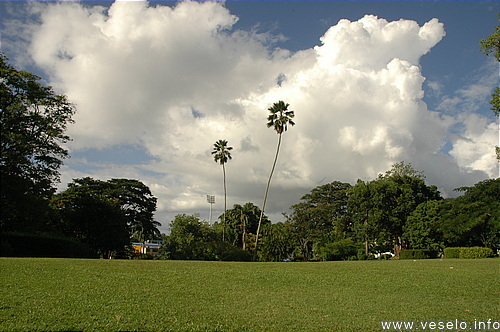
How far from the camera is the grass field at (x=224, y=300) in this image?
7.56 meters

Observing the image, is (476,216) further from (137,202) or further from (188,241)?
(137,202)

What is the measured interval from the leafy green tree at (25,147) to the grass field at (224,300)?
14282mm

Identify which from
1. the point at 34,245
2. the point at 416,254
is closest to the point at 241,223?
the point at 416,254

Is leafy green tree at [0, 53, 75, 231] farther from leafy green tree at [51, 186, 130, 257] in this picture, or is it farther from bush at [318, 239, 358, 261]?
bush at [318, 239, 358, 261]

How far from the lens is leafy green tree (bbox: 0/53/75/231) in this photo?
26.6 meters

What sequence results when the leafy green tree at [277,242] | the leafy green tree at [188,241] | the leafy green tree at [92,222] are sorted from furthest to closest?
the leafy green tree at [277,242] → the leafy green tree at [92,222] → the leafy green tree at [188,241]

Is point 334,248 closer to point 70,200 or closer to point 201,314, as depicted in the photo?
point 70,200

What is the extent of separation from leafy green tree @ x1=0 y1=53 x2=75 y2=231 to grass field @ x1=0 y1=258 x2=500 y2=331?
1428cm

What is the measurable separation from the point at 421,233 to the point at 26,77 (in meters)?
47.2

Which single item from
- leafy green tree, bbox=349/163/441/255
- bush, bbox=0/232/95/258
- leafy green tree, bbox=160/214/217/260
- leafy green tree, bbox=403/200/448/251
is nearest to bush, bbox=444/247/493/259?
leafy green tree, bbox=403/200/448/251

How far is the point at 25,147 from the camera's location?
88.4ft

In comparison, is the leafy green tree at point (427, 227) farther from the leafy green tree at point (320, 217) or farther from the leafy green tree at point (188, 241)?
the leafy green tree at point (188, 241)

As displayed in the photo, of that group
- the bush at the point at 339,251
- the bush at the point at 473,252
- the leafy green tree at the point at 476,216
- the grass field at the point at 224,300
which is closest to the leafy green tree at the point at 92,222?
the grass field at the point at 224,300

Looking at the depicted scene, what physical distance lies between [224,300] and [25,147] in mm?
23588
